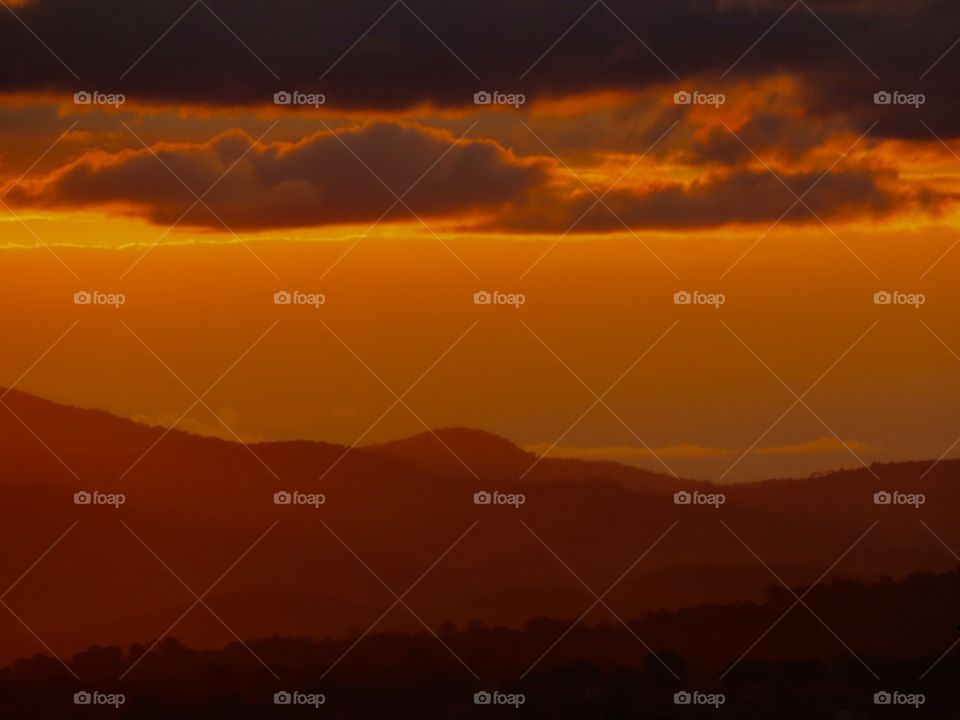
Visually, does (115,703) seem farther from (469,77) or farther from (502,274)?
(469,77)

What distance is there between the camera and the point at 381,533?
5.54 meters

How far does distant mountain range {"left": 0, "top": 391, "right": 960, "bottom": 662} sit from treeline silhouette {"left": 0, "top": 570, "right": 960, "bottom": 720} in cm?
10

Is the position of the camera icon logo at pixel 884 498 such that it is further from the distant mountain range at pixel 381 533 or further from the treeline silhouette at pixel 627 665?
the treeline silhouette at pixel 627 665

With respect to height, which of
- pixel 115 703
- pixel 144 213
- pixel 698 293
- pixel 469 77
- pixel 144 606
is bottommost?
pixel 115 703

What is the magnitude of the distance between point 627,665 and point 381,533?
1408 millimetres

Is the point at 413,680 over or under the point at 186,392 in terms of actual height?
under

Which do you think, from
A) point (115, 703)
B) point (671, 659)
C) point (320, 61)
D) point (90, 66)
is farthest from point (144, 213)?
point (671, 659)

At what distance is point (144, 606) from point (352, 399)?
58.4 inches

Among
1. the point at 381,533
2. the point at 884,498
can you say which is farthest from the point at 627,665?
the point at 884,498

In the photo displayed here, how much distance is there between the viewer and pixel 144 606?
5500 millimetres

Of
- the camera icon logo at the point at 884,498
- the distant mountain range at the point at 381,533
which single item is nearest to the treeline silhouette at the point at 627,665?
the distant mountain range at the point at 381,533

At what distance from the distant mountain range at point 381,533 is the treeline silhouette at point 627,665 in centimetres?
10

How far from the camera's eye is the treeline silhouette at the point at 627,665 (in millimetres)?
5465

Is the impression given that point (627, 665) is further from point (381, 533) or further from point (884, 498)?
point (884, 498)
